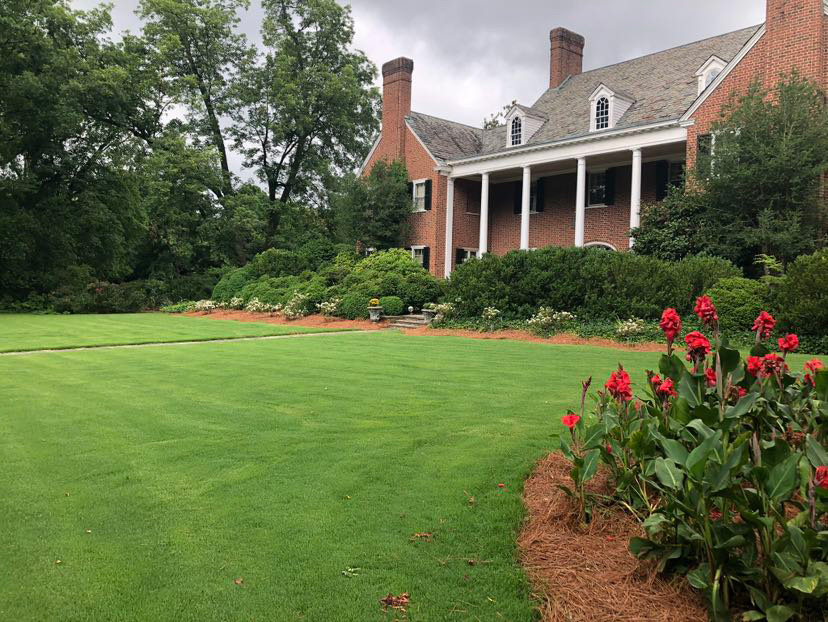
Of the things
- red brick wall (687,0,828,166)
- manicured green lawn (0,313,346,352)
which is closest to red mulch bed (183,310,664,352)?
manicured green lawn (0,313,346,352)

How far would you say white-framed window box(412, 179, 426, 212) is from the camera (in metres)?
28.0

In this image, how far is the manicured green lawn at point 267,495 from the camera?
108 inches

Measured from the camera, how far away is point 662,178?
21781 mm

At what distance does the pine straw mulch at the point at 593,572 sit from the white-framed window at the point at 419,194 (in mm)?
25031

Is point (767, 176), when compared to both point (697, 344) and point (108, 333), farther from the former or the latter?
point (108, 333)

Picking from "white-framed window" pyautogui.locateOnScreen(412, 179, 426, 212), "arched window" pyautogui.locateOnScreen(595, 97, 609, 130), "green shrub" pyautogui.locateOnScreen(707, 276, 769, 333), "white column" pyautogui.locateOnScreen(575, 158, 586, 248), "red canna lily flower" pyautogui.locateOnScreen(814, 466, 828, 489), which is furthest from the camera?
"white-framed window" pyautogui.locateOnScreen(412, 179, 426, 212)

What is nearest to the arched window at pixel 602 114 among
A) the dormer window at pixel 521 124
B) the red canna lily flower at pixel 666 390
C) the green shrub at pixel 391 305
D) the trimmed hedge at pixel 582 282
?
the dormer window at pixel 521 124

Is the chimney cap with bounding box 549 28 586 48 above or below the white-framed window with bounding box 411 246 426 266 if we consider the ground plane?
above

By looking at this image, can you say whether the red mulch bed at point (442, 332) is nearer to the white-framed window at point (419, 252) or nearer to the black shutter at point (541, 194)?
the white-framed window at point (419, 252)

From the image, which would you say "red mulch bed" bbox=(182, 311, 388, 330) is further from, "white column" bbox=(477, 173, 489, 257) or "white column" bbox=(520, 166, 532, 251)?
"white column" bbox=(477, 173, 489, 257)

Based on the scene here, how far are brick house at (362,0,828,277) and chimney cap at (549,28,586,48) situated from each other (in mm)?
48

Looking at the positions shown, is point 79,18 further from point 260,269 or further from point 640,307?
point 640,307

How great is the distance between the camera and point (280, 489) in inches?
156

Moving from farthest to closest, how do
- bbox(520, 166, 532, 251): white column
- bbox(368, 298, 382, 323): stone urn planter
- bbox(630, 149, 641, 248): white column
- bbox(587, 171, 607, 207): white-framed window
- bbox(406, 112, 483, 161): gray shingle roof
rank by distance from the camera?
bbox(406, 112, 483, 161): gray shingle roof, bbox(520, 166, 532, 251): white column, bbox(587, 171, 607, 207): white-framed window, bbox(630, 149, 641, 248): white column, bbox(368, 298, 382, 323): stone urn planter
